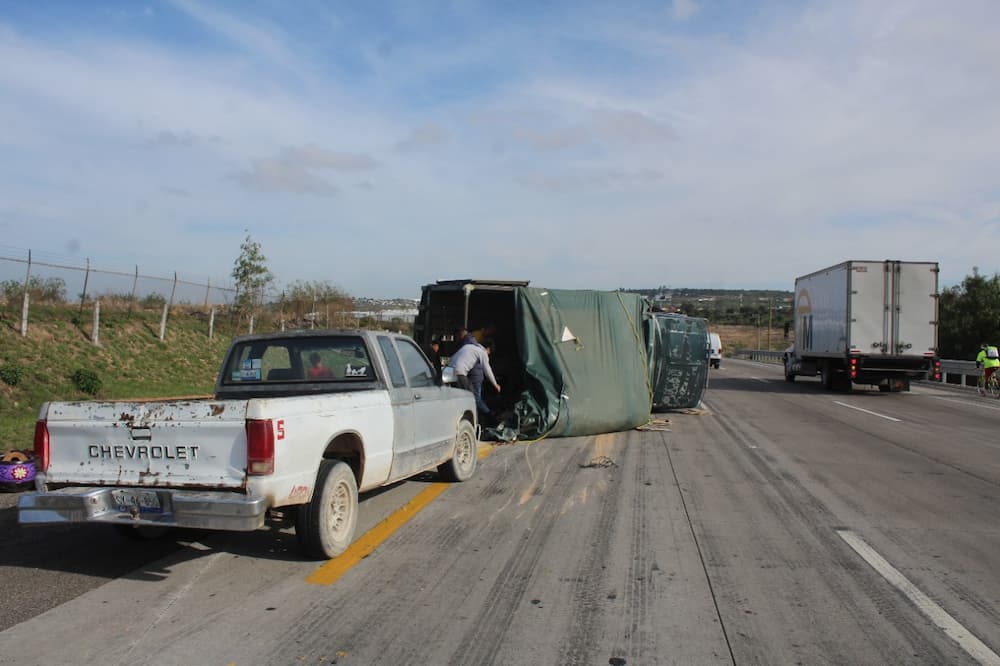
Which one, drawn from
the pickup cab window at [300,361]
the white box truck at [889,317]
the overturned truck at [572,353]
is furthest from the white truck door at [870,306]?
the pickup cab window at [300,361]

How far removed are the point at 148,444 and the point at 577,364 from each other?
845 cm

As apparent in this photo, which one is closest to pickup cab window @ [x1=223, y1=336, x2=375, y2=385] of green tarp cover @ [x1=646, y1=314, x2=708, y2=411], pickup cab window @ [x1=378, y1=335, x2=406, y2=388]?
pickup cab window @ [x1=378, y1=335, x2=406, y2=388]

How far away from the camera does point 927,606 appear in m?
4.89

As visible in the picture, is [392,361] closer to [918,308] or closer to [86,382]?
[86,382]

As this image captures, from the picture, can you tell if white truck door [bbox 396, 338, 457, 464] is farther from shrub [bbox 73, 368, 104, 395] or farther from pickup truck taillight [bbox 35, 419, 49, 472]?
shrub [bbox 73, 368, 104, 395]

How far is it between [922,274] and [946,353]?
2655 cm

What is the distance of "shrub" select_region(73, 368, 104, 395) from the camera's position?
1596 centimetres

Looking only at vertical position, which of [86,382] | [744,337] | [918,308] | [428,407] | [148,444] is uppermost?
[744,337]

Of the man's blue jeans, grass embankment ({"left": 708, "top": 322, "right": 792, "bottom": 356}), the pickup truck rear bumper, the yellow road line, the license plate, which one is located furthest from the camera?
grass embankment ({"left": 708, "top": 322, "right": 792, "bottom": 356})

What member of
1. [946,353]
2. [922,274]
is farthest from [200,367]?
[946,353]

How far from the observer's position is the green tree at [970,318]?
137 ft

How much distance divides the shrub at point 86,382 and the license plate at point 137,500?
40.1 ft

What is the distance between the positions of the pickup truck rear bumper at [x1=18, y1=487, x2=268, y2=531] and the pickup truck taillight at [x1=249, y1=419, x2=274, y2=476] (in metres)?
0.20

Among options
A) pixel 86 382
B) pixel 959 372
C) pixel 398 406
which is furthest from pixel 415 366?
pixel 959 372
